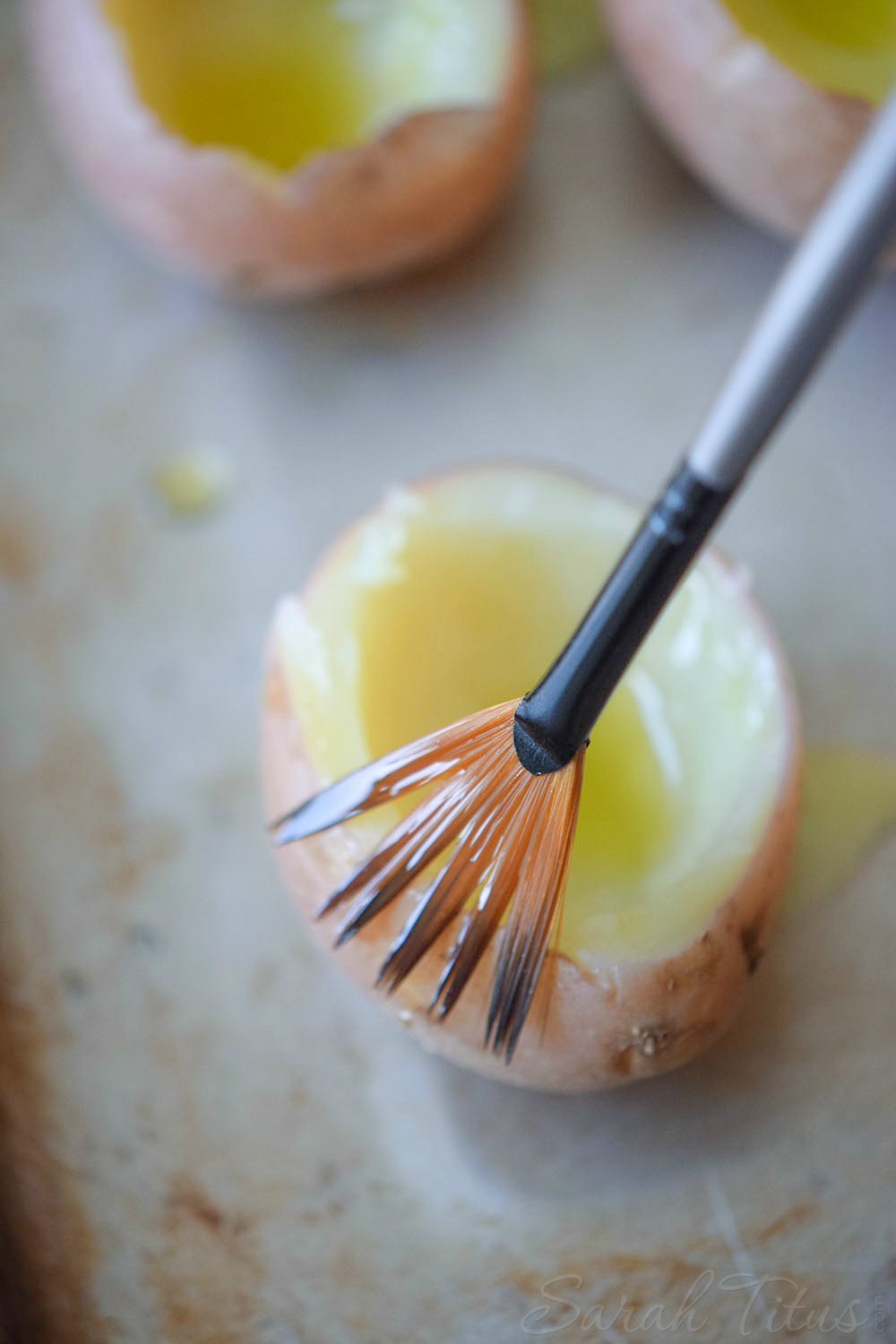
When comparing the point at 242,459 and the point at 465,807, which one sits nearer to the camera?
the point at 465,807

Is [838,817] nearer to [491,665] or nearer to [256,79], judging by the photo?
[491,665]

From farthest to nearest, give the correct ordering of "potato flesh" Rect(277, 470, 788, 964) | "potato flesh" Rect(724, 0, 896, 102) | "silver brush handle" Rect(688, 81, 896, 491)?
1. "potato flesh" Rect(724, 0, 896, 102)
2. "potato flesh" Rect(277, 470, 788, 964)
3. "silver brush handle" Rect(688, 81, 896, 491)

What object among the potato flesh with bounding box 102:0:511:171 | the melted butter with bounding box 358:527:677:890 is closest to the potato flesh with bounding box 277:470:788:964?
the melted butter with bounding box 358:527:677:890

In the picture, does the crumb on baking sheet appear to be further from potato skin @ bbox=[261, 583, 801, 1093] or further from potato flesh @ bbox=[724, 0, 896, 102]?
potato flesh @ bbox=[724, 0, 896, 102]

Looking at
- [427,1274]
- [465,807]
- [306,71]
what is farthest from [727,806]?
[306,71]

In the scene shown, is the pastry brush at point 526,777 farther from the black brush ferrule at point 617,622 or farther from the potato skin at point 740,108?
the potato skin at point 740,108

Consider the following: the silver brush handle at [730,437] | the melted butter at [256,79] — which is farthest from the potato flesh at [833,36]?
the silver brush handle at [730,437]

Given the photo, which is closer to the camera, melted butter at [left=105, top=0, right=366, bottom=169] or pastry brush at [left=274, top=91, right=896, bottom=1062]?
pastry brush at [left=274, top=91, right=896, bottom=1062]

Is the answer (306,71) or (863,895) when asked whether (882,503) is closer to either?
(863,895)
